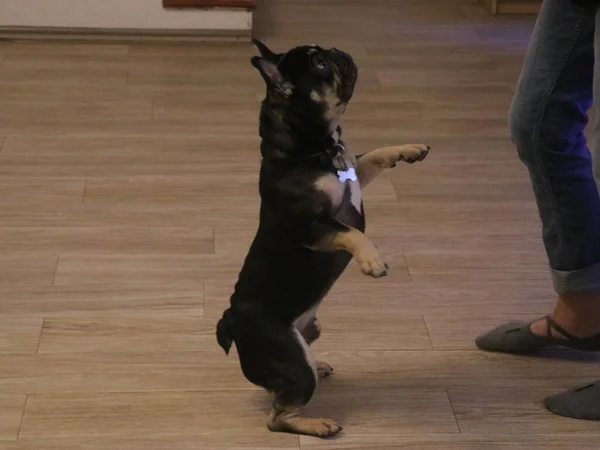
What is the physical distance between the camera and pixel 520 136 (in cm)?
164

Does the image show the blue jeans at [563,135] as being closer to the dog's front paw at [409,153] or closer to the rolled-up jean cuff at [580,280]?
the rolled-up jean cuff at [580,280]

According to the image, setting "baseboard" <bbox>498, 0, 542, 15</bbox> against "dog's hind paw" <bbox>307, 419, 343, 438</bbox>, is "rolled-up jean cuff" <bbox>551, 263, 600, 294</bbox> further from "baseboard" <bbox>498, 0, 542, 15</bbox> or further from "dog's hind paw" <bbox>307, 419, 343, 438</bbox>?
"baseboard" <bbox>498, 0, 542, 15</bbox>

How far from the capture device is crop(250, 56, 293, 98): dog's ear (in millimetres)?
1368

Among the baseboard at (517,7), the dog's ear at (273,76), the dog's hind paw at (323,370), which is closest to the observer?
the dog's ear at (273,76)

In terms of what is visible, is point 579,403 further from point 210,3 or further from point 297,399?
point 210,3

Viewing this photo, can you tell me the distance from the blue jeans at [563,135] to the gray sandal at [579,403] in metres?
0.19

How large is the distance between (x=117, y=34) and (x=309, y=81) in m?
2.74

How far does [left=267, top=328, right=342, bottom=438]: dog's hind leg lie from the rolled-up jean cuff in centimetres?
52

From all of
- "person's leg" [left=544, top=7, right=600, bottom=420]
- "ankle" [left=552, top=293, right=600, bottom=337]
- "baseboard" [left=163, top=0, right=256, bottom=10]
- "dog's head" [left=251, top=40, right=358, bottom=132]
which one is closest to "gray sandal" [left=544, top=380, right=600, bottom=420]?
"person's leg" [left=544, top=7, right=600, bottom=420]

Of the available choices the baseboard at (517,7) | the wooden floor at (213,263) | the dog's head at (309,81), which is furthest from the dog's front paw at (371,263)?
the baseboard at (517,7)

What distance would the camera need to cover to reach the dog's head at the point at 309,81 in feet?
4.64

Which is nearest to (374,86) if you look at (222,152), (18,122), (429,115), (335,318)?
(429,115)

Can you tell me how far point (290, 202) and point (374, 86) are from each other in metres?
2.15

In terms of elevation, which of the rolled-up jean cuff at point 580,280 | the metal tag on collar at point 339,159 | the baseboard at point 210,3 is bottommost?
the baseboard at point 210,3
